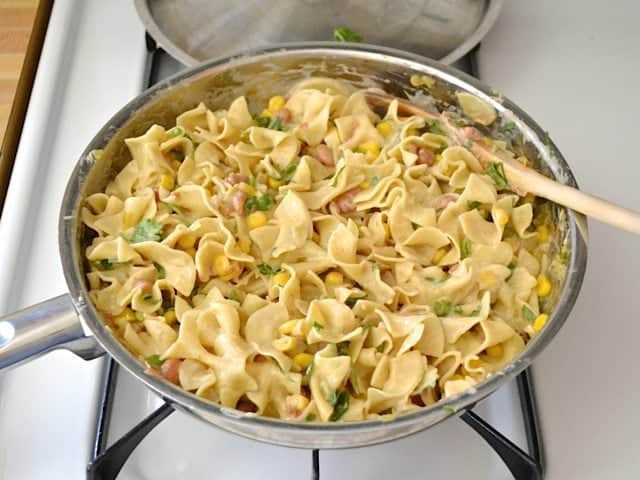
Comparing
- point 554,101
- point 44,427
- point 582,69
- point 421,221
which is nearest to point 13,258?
point 44,427

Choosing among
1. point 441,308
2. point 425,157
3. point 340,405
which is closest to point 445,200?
point 425,157

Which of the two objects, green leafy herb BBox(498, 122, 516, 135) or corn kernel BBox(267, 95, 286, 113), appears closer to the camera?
green leafy herb BBox(498, 122, 516, 135)

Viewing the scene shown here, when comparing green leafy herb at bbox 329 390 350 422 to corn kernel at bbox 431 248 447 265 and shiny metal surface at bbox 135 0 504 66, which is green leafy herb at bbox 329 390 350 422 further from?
shiny metal surface at bbox 135 0 504 66

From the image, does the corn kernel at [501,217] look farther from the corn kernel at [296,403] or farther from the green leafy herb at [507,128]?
the corn kernel at [296,403]

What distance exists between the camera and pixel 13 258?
1.37m

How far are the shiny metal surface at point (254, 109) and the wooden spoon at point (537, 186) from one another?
1.1 inches

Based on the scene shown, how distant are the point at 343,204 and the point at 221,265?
249 mm

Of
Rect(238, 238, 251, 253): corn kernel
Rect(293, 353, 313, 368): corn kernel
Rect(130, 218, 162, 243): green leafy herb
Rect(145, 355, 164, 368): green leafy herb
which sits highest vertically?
Rect(238, 238, 251, 253): corn kernel

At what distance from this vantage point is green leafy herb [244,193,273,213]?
4.48ft

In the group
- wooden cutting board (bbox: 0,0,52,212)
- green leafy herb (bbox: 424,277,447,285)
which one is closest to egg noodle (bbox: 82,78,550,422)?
green leafy herb (bbox: 424,277,447,285)

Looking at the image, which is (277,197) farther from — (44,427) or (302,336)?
(44,427)

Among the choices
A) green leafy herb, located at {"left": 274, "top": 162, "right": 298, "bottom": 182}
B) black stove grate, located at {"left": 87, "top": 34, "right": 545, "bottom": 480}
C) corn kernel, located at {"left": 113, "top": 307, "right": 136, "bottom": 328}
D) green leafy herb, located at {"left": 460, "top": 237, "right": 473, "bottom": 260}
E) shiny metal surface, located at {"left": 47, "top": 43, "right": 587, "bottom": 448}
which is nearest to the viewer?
shiny metal surface, located at {"left": 47, "top": 43, "right": 587, "bottom": 448}

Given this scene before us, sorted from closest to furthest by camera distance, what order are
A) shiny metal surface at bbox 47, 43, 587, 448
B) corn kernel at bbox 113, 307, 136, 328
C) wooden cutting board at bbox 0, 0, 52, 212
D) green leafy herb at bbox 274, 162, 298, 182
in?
shiny metal surface at bbox 47, 43, 587, 448 → corn kernel at bbox 113, 307, 136, 328 → green leafy herb at bbox 274, 162, 298, 182 → wooden cutting board at bbox 0, 0, 52, 212

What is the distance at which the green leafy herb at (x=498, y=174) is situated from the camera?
1366mm
